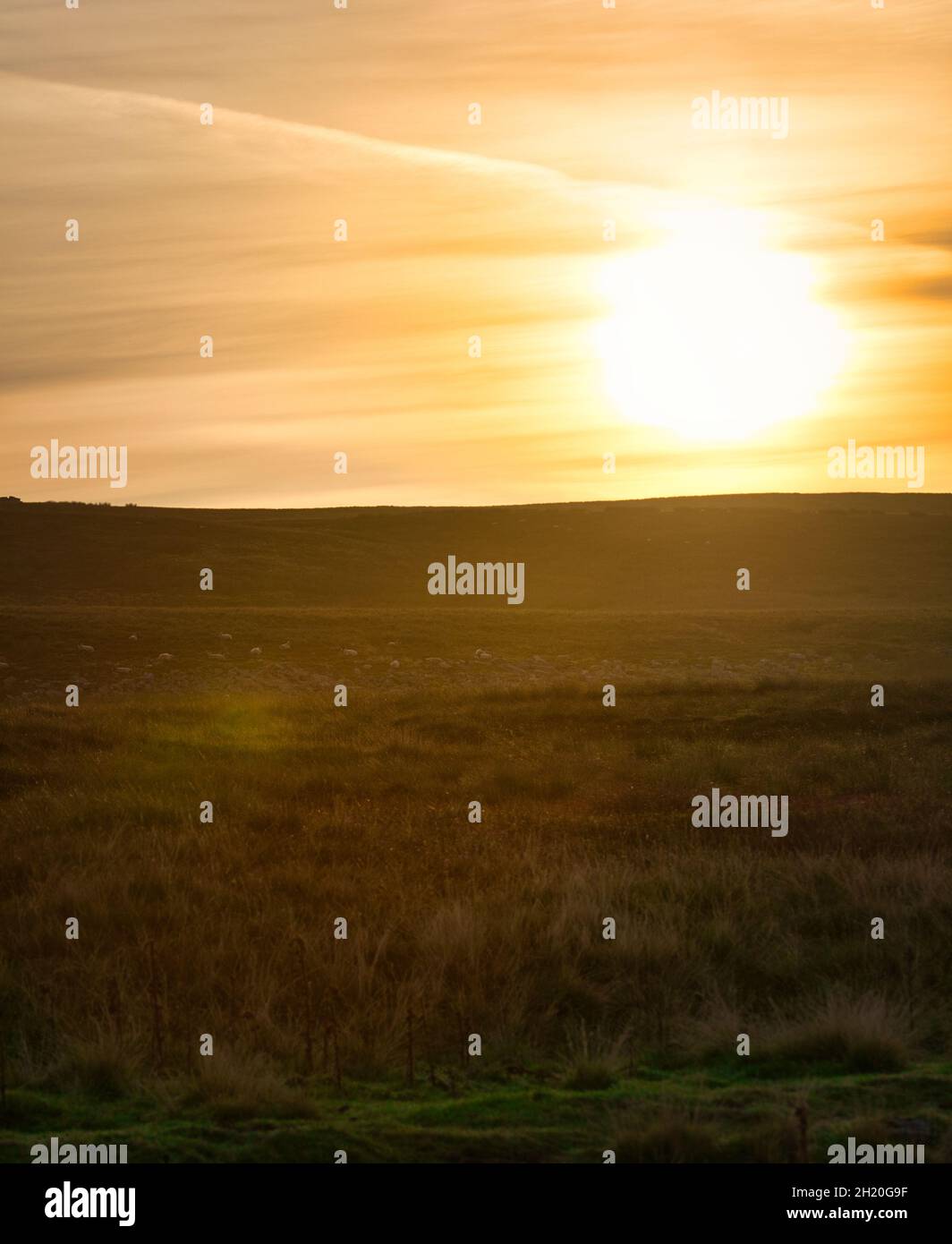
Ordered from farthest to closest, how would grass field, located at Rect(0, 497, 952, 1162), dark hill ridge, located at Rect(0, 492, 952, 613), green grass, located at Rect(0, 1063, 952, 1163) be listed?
dark hill ridge, located at Rect(0, 492, 952, 613) → grass field, located at Rect(0, 497, 952, 1162) → green grass, located at Rect(0, 1063, 952, 1163)

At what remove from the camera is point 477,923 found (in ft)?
28.4

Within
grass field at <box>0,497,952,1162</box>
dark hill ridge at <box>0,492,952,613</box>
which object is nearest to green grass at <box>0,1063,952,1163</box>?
grass field at <box>0,497,952,1162</box>

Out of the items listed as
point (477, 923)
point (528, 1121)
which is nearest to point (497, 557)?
point (477, 923)

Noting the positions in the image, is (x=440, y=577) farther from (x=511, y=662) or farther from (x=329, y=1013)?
(x=329, y=1013)

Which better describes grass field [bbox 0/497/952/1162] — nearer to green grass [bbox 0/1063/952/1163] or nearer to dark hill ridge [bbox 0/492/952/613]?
green grass [bbox 0/1063/952/1163]

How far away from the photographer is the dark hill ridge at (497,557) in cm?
6241

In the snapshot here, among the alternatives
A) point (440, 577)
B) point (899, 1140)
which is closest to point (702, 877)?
point (899, 1140)

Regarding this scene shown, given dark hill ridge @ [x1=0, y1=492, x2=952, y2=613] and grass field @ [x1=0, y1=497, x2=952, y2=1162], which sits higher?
dark hill ridge @ [x1=0, y1=492, x2=952, y2=613]

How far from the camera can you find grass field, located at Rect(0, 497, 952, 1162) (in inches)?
238

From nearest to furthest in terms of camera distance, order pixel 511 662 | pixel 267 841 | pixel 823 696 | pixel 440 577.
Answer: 1. pixel 267 841
2. pixel 823 696
3. pixel 511 662
4. pixel 440 577

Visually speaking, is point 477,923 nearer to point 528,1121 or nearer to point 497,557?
point 528,1121

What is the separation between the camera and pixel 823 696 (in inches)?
935

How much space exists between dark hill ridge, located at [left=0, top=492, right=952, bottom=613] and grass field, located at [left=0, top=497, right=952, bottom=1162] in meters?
34.4

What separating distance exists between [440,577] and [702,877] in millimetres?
62418
